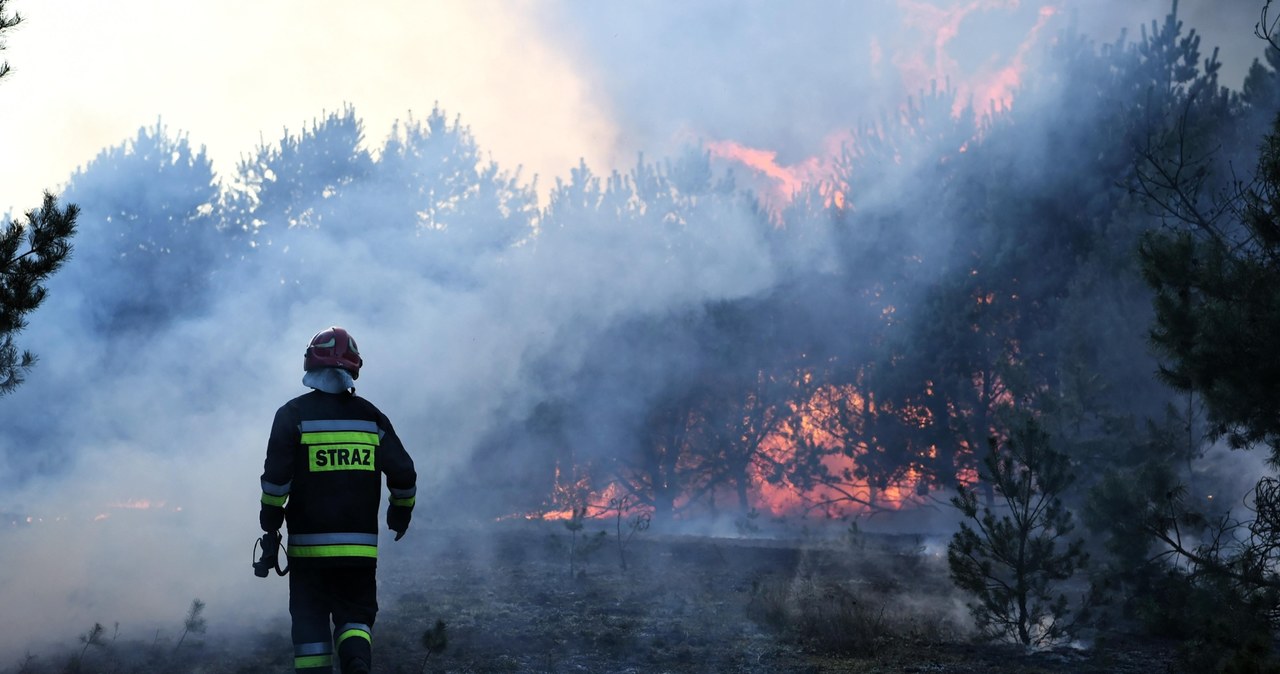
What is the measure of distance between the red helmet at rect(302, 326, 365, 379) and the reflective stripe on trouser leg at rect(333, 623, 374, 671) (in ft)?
4.18

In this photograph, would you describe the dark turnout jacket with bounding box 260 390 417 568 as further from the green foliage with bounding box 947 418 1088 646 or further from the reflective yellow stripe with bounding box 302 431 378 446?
the green foliage with bounding box 947 418 1088 646

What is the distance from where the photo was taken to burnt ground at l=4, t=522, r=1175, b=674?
8578 millimetres

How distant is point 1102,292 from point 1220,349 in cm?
1275

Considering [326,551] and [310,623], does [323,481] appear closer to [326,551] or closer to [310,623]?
[326,551]

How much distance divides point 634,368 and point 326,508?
1856cm

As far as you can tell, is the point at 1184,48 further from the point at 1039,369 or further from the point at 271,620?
the point at 271,620

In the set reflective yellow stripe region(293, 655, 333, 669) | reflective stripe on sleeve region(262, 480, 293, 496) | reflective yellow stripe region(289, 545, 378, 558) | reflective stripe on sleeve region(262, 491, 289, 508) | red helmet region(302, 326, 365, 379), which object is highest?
red helmet region(302, 326, 365, 379)

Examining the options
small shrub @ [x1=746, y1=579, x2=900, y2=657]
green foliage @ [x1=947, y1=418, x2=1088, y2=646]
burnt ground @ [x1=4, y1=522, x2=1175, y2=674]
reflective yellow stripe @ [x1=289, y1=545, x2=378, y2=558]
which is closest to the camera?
reflective yellow stripe @ [x1=289, y1=545, x2=378, y2=558]

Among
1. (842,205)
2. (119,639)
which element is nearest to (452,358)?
(119,639)

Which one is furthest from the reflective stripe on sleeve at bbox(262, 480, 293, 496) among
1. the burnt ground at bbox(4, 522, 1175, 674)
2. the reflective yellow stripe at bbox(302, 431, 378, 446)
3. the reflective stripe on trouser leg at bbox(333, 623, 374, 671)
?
→ the burnt ground at bbox(4, 522, 1175, 674)

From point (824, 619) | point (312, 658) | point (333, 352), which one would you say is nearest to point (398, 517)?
point (312, 658)

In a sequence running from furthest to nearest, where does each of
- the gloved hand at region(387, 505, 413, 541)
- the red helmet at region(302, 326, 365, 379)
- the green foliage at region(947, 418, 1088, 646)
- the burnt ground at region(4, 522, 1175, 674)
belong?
the green foliage at region(947, 418, 1088, 646) → the burnt ground at region(4, 522, 1175, 674) → the gloved hand at region(387, 505, 413, 541) → the red helmet at region(302, 326, 365, 379)

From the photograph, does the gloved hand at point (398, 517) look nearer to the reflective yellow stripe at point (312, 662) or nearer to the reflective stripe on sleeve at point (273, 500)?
the reflective stripe on sleeve at point (273, 500)

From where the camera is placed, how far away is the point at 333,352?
5328mm
